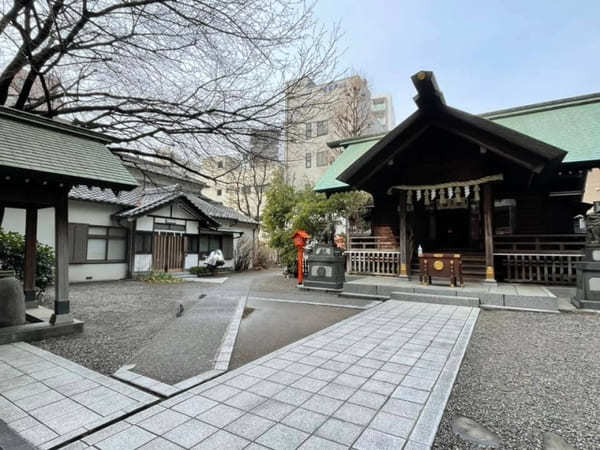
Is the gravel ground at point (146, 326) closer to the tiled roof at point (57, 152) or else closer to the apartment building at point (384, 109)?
the tiled roof at point (57, 152)

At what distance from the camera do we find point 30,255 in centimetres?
591

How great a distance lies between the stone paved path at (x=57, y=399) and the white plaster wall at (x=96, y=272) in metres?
9.61

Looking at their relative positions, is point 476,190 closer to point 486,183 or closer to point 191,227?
point 486,183

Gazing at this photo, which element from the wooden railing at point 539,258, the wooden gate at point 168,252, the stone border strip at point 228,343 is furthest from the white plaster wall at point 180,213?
the wooden railing at point 539,258

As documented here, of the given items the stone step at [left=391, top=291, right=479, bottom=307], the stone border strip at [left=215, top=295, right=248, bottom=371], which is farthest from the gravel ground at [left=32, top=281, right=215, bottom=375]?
the stone step at [left=391, top=291, right=479, bottom=307]

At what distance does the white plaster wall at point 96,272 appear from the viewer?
1171 cm

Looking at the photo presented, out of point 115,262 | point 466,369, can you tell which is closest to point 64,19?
point 466,369

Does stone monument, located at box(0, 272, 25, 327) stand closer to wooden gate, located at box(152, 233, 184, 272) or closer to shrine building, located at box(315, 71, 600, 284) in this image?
shrine building, located at box(315, 71, 600, 284)

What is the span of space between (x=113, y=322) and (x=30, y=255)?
7.19 feet

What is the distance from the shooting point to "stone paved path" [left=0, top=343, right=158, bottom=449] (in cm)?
227

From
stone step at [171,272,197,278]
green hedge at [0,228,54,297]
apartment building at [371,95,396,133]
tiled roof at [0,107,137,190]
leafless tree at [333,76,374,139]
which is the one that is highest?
apartment building at [371,95,396,133]

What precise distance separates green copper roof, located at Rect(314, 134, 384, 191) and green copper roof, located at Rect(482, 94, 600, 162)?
4435mm

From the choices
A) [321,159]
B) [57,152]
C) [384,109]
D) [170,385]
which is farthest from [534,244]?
[384,109]

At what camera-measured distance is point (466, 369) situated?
3.55 m
